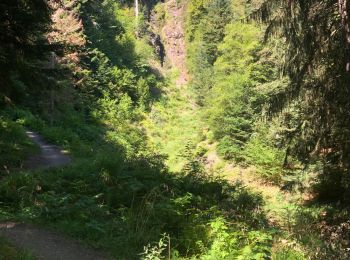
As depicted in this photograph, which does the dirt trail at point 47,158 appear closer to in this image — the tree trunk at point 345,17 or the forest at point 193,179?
the forest at point 193,179

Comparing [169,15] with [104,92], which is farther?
[169,15]

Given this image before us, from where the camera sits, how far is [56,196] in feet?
27.8

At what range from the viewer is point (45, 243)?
6.24 metres

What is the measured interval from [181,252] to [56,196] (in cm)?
343

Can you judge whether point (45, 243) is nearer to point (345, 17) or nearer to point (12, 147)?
point (345, 17)

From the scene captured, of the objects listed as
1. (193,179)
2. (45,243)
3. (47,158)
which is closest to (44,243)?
(45,243)

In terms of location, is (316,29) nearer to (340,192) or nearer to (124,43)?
(340,192)

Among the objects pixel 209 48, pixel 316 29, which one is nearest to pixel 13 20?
pixel 316 29

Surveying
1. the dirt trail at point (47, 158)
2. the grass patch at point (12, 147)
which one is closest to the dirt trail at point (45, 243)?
the grass patch at point (12, 147)

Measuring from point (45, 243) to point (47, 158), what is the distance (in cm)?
1029

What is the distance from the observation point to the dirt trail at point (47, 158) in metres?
14.3

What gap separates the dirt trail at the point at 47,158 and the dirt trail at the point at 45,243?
7.34 metres

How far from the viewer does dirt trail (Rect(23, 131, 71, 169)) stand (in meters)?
14.3

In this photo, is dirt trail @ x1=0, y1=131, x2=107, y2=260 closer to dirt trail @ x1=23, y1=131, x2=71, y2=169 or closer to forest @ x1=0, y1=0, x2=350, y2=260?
forest @ x1=0, y1=0, x2=350, y2=260
